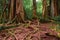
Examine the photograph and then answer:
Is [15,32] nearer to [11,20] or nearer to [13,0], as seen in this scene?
[11,20]

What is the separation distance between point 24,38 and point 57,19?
207 inches

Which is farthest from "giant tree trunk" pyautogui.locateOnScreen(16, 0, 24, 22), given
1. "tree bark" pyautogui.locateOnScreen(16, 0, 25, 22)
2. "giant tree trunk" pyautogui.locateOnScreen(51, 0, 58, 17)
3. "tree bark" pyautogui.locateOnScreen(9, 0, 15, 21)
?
"giant tree trunk" pyautogui.locateOnScreen(51, 0, 58, 17)

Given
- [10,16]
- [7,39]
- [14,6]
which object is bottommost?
[7,39]

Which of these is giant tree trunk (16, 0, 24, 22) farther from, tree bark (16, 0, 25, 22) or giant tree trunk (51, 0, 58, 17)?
giant tree trunk (51, 0, 58, 17)

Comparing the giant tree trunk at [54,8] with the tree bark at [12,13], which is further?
the giant tree trunk at [54,8]

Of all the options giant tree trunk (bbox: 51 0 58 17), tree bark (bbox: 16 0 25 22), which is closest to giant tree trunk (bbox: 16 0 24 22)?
tree bark (bbox: 16 0 25 22)

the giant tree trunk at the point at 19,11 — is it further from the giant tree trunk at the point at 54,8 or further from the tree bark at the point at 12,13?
the giant tree trunk at the point at 54,8

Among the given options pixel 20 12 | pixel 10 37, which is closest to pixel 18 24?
pixel 20 12

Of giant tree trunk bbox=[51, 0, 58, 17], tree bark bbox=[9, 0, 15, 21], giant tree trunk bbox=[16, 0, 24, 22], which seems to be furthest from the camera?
giant tree trunk bbox=[51, 0, 58, 17]

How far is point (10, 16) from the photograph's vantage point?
8992 mm

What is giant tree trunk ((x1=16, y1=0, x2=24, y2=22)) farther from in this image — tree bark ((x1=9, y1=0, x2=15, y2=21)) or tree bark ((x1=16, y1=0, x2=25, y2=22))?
tree bark ((x1=9, y1=0, x2=15, y2=21))

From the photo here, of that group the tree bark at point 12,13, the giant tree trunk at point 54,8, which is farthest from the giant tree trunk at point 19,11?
the giant tree trunk at point 54,8

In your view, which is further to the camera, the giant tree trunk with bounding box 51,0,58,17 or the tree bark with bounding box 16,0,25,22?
the giant tree trunk with bounding box 51,0,58,17

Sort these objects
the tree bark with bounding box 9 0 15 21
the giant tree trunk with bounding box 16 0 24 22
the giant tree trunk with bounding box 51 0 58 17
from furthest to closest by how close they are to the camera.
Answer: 1. the giant tree trunk with bounding box 51 0 58 17
2. the tree bark with bounding box 9 0 15 21
3. the giant tree trunk with bounding box 16 0 24 22
